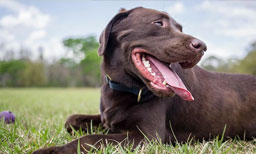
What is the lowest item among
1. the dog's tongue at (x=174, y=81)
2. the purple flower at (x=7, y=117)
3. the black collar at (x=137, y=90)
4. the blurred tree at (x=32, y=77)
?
the blurred tree at (x=32, y=77)

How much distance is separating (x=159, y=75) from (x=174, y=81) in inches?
6.3

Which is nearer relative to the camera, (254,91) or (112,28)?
(112,28)

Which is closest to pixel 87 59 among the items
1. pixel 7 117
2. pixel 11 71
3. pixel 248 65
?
pixel 11 71

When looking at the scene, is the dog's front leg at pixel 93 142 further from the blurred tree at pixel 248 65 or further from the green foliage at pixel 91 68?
the green foliage at pixel 91 68

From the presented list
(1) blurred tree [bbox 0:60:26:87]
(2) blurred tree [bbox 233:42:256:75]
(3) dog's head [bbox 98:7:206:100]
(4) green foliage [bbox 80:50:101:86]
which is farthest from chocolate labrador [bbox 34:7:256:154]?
(1) blurred tree [bbox 0:60:26:87]

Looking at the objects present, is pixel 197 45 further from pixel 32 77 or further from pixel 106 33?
pixel 32 77

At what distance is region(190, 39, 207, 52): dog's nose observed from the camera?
2.15m

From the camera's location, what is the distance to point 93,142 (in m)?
1.99

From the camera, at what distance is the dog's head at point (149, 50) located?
7.19 ft

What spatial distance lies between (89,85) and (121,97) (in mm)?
50487

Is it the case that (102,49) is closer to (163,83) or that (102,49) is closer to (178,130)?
(163,83)

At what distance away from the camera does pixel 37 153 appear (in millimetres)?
1810

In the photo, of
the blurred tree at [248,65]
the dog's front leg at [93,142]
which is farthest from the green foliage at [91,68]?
the dog's front leg at [93,142]

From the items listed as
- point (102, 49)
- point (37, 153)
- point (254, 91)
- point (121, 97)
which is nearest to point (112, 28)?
point (102, 49)
